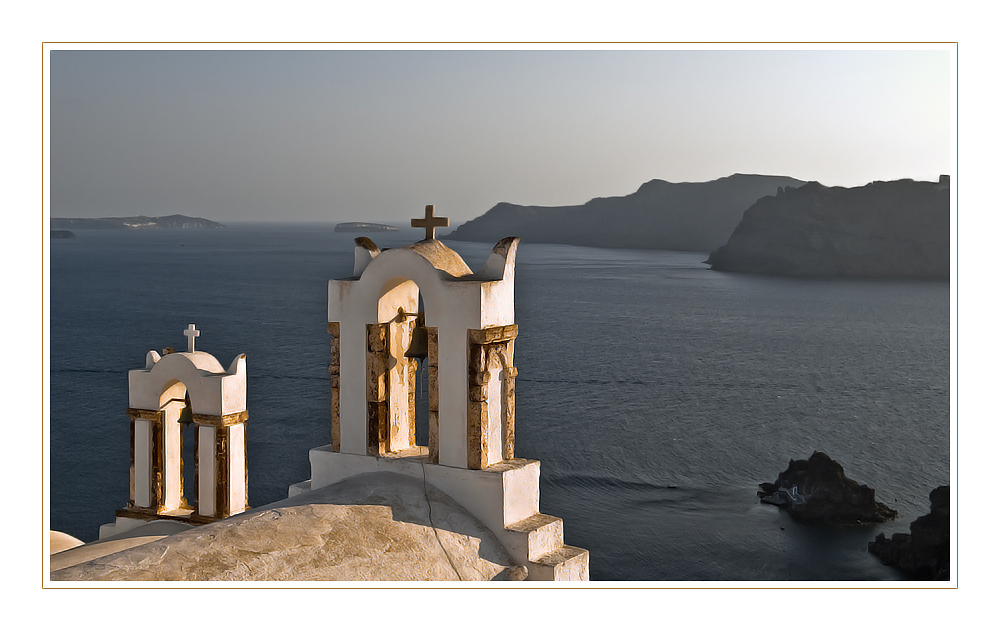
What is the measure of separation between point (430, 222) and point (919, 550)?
37290 mm

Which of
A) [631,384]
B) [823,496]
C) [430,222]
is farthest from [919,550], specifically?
[430,222]

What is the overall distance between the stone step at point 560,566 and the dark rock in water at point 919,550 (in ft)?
116

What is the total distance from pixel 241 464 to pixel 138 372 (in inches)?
58.4

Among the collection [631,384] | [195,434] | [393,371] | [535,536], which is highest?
[393,371]

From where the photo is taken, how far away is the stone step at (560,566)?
7.46m

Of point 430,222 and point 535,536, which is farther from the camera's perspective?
point 430,222

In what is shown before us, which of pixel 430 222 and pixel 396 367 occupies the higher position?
pixel 430 222

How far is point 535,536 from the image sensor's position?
7594mm

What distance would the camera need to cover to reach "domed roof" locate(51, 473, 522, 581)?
19.7 feet

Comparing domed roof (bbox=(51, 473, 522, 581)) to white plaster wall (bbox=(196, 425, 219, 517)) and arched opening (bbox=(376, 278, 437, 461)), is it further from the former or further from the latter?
white plaster wall (bbox=(196, 425, 219, 517))

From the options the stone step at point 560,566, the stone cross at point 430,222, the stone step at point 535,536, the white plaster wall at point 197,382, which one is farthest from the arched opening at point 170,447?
the stone step at point 560,566

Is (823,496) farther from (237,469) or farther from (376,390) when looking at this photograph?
(376,390)

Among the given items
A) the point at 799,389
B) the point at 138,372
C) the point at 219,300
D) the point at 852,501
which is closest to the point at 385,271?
the point at 138,372

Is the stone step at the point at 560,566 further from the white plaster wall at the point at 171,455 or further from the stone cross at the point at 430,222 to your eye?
the white plaster wall at the point at 171,455
